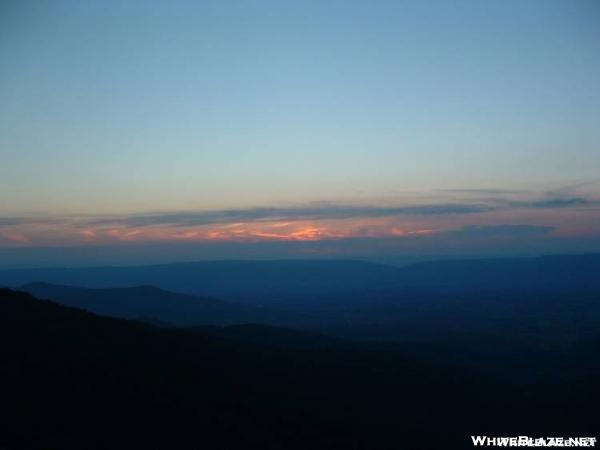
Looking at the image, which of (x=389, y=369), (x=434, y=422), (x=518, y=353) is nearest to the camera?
(x=434, y=422)

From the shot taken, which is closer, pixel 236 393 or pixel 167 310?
pixel 236 393

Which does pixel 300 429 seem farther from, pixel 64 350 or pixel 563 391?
pixel 563 391

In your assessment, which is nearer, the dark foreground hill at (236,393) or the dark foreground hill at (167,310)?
the dark foreground hill at (236,393)

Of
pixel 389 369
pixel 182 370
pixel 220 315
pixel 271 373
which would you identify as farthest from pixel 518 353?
pixel 220 315

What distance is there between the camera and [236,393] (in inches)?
1606

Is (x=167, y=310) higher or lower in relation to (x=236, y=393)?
lower

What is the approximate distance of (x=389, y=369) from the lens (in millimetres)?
58438

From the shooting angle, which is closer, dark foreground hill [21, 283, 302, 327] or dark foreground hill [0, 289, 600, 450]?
dark foreground hill [0, 289, 600, 450]

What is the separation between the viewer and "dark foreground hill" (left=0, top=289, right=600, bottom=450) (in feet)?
101

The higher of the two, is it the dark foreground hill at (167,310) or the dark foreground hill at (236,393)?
the dark foreground hill at (236,393)

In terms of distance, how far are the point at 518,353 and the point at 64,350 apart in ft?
255

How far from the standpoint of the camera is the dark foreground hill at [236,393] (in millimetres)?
30781

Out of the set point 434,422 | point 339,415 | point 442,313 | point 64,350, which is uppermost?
point 64,350

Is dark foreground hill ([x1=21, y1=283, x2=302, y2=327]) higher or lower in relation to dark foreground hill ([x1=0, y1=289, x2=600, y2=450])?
lower
